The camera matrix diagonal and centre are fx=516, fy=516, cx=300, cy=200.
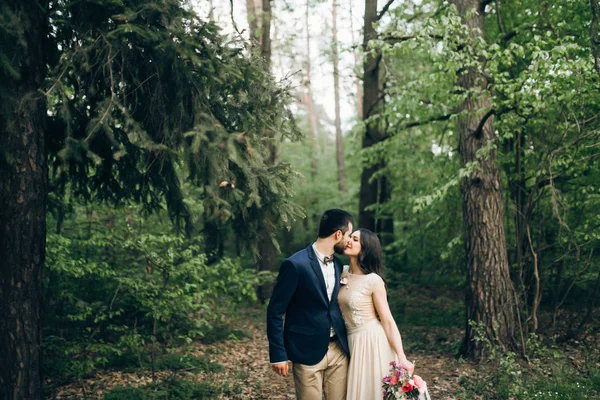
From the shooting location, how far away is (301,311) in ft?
13.5

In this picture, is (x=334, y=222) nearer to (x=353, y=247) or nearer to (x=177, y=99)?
(x=353, y=247)

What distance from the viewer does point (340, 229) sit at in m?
4.15

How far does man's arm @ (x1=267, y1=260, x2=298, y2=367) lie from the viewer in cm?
391

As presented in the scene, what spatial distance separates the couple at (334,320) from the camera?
13.2 ft

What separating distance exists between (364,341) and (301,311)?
582 millimetres

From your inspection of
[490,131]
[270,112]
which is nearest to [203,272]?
[270,112]

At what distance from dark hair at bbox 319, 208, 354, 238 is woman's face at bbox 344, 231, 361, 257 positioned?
0.50 feet

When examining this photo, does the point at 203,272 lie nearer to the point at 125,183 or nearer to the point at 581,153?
the point at 125,183

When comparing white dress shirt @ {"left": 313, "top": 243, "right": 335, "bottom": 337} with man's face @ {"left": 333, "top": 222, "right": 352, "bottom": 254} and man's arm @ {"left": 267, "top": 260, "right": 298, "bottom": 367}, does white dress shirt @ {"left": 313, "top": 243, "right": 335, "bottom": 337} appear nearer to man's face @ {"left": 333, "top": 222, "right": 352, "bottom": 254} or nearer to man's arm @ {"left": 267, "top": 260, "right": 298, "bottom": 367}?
man's face @ {"left": 333, "top": 222, "right": 352, "bottom": 254}

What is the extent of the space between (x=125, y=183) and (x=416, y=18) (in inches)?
358

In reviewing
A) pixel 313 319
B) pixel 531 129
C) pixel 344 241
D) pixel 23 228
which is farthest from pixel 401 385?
pixel 531 129

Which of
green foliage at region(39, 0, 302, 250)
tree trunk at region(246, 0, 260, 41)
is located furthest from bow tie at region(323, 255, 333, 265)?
tree trunk at region(246, 0, 260, 41)

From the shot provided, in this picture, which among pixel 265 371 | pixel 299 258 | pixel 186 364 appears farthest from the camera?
pixel 265 371

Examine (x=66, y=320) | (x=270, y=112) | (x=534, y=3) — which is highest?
(x=534, y=3)
